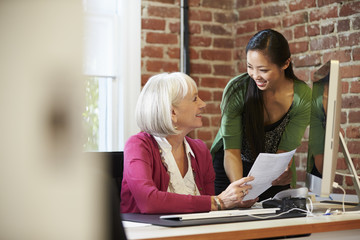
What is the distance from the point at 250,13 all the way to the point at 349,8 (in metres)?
0.81

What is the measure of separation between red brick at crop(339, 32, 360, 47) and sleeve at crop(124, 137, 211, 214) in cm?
162

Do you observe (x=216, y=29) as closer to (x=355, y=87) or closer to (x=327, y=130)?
(x=355, y=87)

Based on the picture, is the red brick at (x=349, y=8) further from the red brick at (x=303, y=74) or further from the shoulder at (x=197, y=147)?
the shoulder at (x=197, y=147)

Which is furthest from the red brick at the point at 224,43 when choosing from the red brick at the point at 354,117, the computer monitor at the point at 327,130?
the computer monitor at the point at 327,130

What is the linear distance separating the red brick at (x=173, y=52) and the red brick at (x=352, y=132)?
49.9 inches

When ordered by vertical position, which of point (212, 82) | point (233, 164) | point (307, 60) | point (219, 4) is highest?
point (219, 4)

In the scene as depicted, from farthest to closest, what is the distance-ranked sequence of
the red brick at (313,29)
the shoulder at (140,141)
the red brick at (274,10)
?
the red brick at (274,10) < the red brick at (313,29) < the shoulder at (140,141)

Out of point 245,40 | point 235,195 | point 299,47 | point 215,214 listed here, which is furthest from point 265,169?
point 245,40

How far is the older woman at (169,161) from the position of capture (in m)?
1.74

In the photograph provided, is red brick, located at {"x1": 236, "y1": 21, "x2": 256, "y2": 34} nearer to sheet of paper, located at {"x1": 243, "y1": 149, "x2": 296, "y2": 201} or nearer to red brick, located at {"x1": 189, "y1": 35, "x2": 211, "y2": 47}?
red brick, located at {"x1": 189, "y1": 35, "x2": 211, "y2": 47}

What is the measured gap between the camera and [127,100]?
11.0ft

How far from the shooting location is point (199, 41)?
364cm

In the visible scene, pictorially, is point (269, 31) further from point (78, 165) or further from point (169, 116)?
point (78, 165)

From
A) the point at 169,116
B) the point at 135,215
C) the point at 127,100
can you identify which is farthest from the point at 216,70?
the point at 135,215
